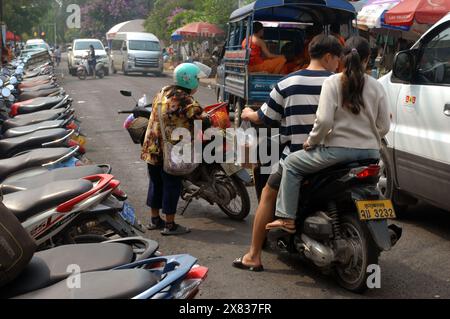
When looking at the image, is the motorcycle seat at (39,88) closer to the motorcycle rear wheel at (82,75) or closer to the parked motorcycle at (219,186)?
the parked motorcycle at (219,186)

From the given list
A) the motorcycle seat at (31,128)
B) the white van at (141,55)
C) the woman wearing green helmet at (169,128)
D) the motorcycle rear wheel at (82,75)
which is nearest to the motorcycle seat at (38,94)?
the motorcycle seat at (31,128)

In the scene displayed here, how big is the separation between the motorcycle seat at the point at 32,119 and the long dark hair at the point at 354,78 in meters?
4.84

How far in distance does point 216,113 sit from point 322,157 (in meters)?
1.83

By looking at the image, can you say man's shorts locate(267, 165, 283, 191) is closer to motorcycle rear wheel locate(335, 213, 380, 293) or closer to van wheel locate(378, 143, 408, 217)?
motorcycle rear wheel locate(335, 213, 380, 293)

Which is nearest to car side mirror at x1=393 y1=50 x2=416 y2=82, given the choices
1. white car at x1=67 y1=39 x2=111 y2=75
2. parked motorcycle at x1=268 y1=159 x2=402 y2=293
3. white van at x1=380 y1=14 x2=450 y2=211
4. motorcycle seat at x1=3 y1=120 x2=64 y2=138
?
white van at x1=380 y1=14 x2=450 y2=211

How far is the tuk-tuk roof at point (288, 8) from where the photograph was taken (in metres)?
9.40

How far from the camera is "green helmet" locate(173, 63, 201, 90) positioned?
5098 mm

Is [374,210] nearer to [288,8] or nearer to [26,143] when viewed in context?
[26,143]

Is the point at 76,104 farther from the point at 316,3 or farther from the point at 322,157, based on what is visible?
the point at 322,157

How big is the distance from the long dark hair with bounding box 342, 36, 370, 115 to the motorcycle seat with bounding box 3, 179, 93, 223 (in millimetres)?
1876

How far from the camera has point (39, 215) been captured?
380cm

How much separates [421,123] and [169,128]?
223cm

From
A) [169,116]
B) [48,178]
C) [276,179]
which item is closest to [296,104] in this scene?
[276,179]
